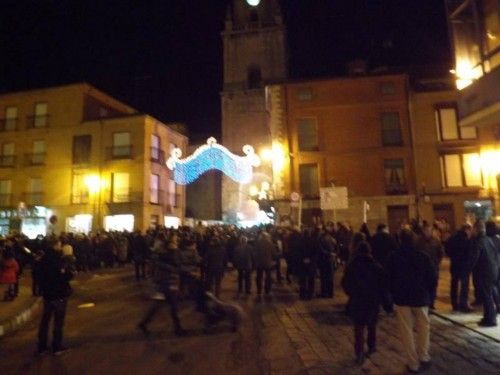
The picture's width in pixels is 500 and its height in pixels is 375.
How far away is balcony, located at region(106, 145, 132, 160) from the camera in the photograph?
3288 centimetres

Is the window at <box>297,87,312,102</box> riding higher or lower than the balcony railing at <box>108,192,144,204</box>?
higher

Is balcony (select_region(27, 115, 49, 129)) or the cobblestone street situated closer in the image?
the cobblestone street

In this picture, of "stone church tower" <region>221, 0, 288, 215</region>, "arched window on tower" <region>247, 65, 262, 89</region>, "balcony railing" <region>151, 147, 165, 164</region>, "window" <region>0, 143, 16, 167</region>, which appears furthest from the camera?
"arched window on tower" <region>247, 65, 262, 89</region>

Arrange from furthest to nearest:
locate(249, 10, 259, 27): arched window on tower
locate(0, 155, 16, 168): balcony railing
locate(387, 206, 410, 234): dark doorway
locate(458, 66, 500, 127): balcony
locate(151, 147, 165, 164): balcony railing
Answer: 1. locate(249, 10, 259, 27): arched window on tower
2. locate(0, 155, 16, 168): balcony railing
3. locate(151, 147, 165, 164): balcony railing
4. locate(387, 206, 410, 234): dark doorway
5. locate(458, 66, 500, 127): balcony

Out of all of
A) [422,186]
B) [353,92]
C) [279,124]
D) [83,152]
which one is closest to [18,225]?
[83,152]

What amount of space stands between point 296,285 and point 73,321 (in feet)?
23.1

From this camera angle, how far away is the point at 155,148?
34.4 meters

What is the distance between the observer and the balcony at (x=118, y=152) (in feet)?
108

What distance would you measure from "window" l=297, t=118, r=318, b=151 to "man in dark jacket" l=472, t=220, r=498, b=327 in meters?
19.9

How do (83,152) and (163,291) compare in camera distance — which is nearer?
(163,291)

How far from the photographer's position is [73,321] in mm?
9641

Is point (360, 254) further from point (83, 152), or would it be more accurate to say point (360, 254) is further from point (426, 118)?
point (83, 152)

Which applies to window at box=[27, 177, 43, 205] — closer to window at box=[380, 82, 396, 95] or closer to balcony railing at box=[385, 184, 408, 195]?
balcony railing at box=[385, 184, 408, 195]

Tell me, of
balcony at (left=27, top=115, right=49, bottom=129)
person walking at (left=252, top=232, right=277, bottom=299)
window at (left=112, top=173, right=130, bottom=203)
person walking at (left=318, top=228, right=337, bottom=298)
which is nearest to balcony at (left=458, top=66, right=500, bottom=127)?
person walking at (left=318, top=228, right=337, bottom=298)
